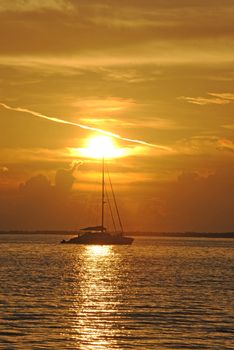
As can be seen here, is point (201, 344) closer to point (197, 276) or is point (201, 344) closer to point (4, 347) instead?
point (4, 347)

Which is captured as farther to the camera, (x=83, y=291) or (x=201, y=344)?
(x=83, y=291)

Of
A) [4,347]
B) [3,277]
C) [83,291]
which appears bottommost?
[4,347]

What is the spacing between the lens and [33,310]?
202ft

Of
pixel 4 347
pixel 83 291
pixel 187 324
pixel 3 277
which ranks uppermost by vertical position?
pixel 3 277

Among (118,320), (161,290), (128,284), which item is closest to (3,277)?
(128,284)

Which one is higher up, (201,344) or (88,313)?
(88,313)

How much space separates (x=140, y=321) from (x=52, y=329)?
26.3 feet

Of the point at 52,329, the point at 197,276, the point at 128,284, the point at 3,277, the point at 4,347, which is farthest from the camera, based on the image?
the point at 197,276

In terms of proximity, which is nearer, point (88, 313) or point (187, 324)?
point (187, 324)

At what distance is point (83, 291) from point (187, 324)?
29626mm

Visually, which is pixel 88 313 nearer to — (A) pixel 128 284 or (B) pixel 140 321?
(B) pixel 140 321

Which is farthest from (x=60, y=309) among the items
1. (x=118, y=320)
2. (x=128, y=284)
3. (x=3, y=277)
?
(x=3, y=277)

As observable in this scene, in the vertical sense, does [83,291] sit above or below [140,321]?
above

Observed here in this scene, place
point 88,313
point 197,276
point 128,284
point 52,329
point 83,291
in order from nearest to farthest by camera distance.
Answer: point 52,329
point 88,313
point 83,291
point 128,284
point 197,276
